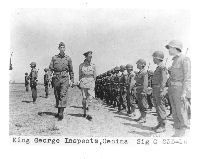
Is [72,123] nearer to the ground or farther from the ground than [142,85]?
nearer to the ground

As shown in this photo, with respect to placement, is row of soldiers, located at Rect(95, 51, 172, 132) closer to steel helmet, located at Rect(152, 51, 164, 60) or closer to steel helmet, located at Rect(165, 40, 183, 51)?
steel helmet, located at Rect(152, 51, 164, 60)

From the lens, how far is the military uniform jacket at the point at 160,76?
6.62m

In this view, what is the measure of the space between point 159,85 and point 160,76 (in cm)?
15

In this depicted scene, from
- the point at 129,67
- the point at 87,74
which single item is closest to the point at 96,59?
the point at 87,74

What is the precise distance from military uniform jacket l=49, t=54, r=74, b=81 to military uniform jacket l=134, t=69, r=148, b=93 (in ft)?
3.66

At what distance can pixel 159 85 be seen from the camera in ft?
22.1

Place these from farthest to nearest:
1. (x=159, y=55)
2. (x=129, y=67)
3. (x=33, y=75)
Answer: (x=33, y=75), (x=129, y=67), (x=159, y=55)

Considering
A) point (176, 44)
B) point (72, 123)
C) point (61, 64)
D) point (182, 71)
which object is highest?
point (176, 44)

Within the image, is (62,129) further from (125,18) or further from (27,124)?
(125,18)

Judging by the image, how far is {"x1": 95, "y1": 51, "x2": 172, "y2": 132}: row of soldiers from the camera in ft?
22.1

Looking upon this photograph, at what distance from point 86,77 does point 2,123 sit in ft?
5.39

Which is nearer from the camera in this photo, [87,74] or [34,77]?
[87,74]

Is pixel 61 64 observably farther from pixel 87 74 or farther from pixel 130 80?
pixel 130 80

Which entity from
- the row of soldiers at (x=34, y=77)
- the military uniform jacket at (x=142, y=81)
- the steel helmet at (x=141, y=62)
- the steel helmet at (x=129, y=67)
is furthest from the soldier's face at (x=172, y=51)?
the row of soldiers at (x=34, y=77)
